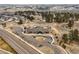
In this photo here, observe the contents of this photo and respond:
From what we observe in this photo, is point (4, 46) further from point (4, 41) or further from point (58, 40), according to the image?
A: point (58, 40)

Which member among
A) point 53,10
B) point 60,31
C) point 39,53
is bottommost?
point 39,53

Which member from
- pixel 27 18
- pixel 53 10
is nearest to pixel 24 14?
pixel 27 18

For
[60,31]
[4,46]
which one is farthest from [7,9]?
[60,31]

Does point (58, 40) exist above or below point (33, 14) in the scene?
below

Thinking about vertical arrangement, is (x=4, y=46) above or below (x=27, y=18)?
below

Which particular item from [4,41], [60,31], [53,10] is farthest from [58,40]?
[4,41]
